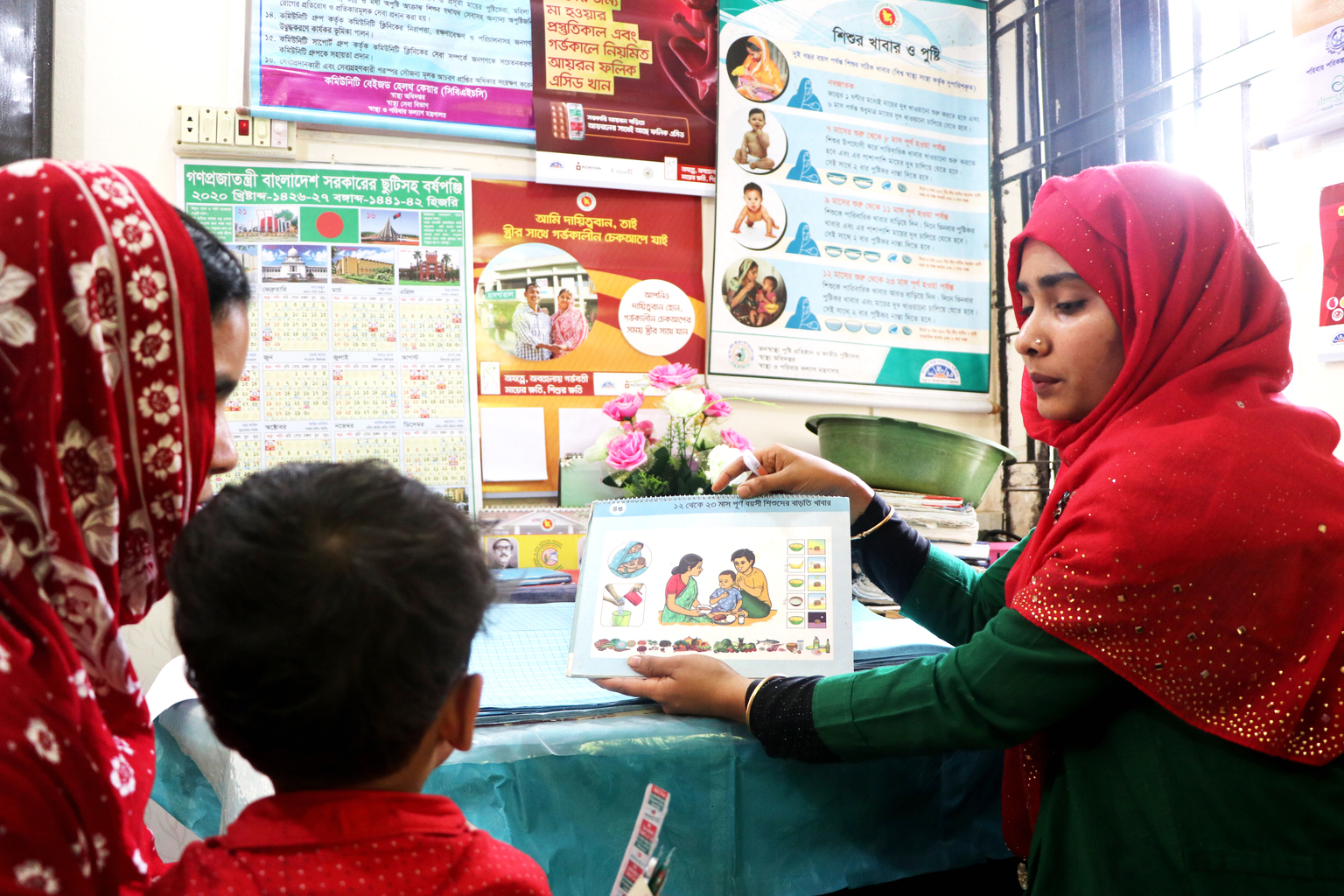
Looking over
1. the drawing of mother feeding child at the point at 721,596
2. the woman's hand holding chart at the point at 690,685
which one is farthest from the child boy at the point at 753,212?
the woman's hand holding chart at the point at 690,685

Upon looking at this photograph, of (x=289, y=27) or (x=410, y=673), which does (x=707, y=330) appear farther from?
(x=410, y=673)

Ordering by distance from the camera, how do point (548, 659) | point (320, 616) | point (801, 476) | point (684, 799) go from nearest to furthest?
point (320, 616)
point (684, 799)
point (548, 659)
point (801, 476)

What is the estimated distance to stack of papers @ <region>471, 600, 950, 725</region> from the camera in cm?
93

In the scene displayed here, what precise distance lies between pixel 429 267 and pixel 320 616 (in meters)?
1.52

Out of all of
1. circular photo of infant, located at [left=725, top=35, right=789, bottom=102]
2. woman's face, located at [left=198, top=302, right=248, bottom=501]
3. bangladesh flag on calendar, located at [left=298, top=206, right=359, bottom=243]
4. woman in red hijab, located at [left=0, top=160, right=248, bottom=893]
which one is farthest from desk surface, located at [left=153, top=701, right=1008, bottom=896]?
circular photo of infant, located at [left=725, top=35, right=789, bottom=102]

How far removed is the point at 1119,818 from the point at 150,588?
2.94ft

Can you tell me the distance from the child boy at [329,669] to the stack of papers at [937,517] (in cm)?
130

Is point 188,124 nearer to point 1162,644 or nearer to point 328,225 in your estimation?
point 328,225

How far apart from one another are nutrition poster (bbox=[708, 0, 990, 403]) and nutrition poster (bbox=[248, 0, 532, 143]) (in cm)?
52

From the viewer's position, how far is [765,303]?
6.92 ft

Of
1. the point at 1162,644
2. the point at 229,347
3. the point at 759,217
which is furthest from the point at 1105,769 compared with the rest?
the point at 759,217

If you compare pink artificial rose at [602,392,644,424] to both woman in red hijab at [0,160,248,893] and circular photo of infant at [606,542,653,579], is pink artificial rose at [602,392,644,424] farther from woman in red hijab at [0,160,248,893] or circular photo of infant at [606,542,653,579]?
woman in red hijab at [0,160,248,893]

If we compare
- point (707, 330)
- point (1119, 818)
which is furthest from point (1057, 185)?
point (707, 330)

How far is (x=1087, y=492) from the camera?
0.87 m
